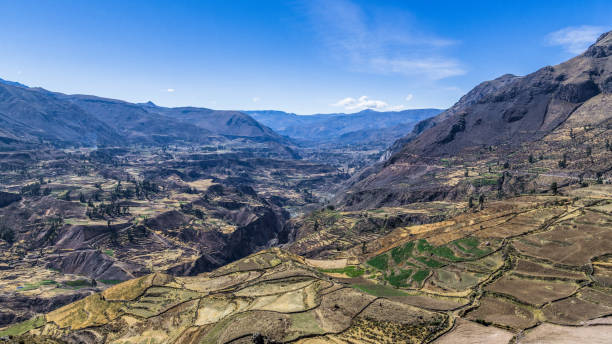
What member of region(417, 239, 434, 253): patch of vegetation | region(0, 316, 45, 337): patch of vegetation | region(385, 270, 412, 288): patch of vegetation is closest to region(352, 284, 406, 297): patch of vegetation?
region(385, 270, 412, 288): patch of vegetation

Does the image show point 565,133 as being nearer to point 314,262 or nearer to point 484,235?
point 484,235

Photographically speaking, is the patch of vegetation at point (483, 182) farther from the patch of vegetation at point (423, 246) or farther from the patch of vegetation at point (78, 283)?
the patch of vegetation at point (78, 283)

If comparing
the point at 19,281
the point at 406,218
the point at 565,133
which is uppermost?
the point at 565,133

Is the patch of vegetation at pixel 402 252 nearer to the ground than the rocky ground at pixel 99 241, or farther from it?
farther from it

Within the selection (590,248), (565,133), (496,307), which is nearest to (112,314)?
(496,307)

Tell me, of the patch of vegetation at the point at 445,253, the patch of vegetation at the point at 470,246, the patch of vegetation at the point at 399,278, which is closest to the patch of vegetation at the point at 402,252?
the patch of vegetation at the point at 399,278

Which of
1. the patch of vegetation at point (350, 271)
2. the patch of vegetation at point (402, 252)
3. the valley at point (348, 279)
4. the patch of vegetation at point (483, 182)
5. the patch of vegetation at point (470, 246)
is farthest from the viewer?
the patch of vegetation at point (483, 182)
